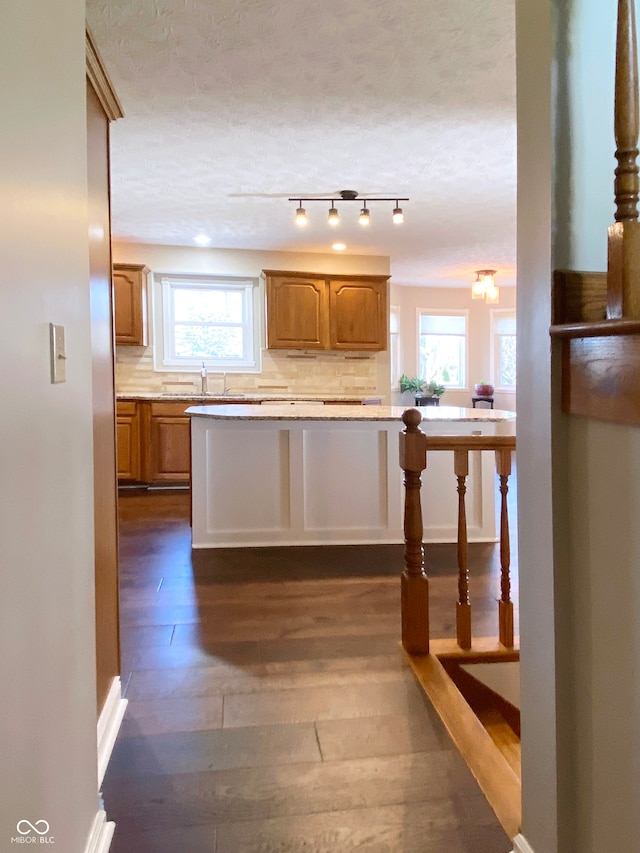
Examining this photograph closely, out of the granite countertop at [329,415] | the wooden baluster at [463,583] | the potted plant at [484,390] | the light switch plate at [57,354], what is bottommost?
the wooden baluster at [463,583]

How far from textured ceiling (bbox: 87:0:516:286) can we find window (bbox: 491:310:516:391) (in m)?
3.84

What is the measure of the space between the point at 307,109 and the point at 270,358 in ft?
11.1

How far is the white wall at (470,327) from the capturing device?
8398 mm

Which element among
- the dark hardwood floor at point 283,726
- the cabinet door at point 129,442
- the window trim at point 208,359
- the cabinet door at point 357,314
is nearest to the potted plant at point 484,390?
the cabinet door at point 357,314

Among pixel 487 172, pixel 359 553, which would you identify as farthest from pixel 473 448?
pixel 487 172

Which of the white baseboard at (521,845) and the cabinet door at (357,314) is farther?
the cabinet door at (357,314)

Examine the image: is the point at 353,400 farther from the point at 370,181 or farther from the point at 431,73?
the point at 431,73

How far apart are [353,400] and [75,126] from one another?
487cm

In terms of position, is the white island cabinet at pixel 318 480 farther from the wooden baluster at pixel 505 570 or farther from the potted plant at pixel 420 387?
the potted plant at pixel 420 387

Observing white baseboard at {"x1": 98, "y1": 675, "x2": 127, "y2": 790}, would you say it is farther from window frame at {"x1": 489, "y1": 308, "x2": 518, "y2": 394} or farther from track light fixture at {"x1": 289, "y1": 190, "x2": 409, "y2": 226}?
window frame at {"x1": 489, "y1": 308, "x2": 518, "y2": 394}

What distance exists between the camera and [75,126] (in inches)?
43.1

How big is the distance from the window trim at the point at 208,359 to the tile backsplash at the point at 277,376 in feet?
0.23

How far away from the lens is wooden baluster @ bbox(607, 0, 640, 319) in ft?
2.78

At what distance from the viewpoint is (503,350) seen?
8.73 m
